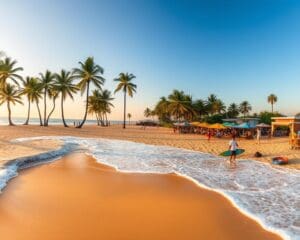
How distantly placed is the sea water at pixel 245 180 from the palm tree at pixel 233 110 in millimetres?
60153

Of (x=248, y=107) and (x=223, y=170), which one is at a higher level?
(x=248, y=107)

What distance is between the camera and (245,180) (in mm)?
9688

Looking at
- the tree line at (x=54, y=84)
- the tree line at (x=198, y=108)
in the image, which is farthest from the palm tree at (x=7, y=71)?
the tree line at (x=198, y=108)

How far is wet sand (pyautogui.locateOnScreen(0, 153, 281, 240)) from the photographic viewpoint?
16.5 ft

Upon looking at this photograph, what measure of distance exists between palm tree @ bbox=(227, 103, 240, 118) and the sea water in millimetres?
60153

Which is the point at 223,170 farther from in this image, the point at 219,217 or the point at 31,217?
the point at 31,217

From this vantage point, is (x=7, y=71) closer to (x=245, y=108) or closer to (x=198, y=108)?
(x=198, y=108)

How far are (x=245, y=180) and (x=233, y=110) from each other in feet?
221

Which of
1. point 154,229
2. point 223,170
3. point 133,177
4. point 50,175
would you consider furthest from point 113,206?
point 223,170

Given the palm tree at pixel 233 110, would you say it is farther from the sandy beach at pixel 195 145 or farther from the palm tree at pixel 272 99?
the sandy beach at pixel 195 145

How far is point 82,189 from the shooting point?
8070 mm

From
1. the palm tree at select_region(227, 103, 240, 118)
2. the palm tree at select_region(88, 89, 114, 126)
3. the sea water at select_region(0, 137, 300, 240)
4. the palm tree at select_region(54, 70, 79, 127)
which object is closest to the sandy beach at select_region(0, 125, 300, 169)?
the sea water at select_region(0, 137, 300, 240)

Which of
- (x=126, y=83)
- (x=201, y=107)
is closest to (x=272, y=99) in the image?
(x=201, y=107)

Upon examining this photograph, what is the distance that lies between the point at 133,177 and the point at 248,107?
74781 mm
